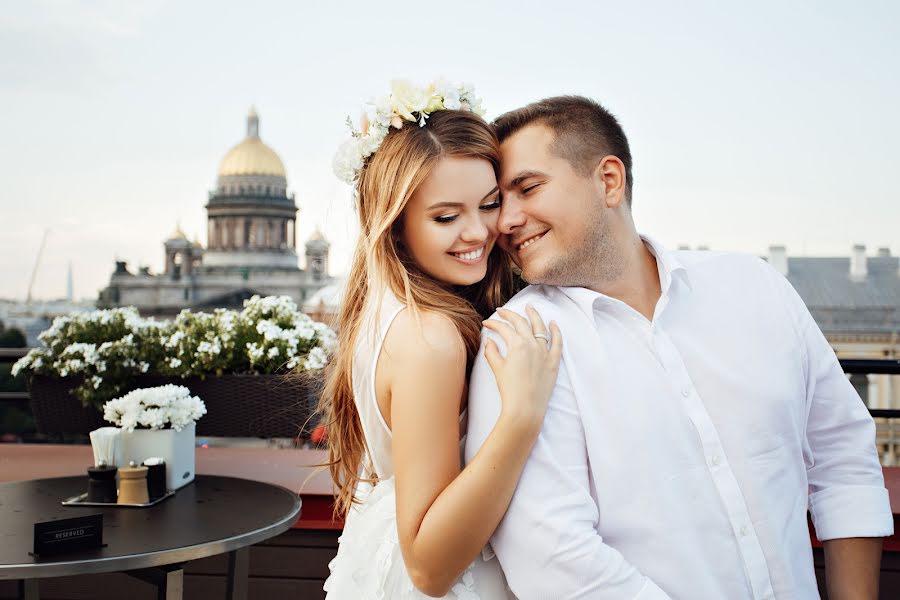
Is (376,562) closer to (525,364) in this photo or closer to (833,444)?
(525,364)

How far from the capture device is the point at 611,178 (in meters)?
2.10

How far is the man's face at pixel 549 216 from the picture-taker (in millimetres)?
1966

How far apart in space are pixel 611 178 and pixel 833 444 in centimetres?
77

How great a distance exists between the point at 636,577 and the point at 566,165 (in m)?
0.89

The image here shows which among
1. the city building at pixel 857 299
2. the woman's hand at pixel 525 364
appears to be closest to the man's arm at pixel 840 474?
the woman's hand at pixel 525 364

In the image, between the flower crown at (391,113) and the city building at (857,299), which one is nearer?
the flower crown at (391,113)

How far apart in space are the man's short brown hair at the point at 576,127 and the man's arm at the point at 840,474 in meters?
0.52

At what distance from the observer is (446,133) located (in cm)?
198

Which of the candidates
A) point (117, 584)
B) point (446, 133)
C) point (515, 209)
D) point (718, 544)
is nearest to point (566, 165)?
point (515, 209)

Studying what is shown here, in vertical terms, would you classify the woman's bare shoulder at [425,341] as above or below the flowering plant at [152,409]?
above

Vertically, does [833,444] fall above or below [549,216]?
below

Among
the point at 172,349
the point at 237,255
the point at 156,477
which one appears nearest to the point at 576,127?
the point at 156,477

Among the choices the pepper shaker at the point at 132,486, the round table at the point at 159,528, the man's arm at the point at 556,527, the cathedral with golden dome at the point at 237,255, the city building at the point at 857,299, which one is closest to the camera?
the man's arm at the point at 556,527

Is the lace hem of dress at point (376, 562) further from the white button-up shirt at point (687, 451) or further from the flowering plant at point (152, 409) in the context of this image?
the flowering plant at point (152, 409)
